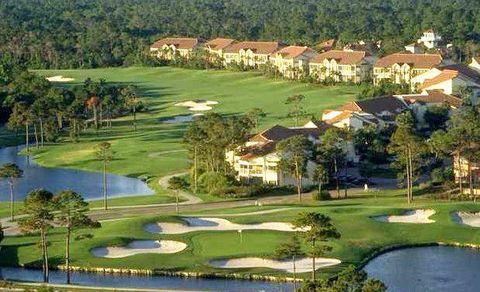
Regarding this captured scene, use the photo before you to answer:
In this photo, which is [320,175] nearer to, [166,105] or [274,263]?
[274,263]

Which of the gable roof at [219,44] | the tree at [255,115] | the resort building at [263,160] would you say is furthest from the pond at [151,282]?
the gable roof at [219,44]

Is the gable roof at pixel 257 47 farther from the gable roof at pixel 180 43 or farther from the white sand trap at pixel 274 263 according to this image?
the white sand trap at pixel 274 263

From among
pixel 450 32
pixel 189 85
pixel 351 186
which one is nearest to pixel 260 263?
pixel 351 186

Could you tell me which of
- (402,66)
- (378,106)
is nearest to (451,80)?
(378,106)

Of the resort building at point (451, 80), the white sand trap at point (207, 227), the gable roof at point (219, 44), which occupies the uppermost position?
the gable roof at point (219, 44)

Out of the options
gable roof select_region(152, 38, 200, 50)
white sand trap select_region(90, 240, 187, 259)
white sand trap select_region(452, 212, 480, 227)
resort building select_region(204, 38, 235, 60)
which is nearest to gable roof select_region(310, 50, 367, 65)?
resort building select_region(204, 38, 235, 60)

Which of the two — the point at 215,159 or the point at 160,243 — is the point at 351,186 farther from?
the point at 160,243
